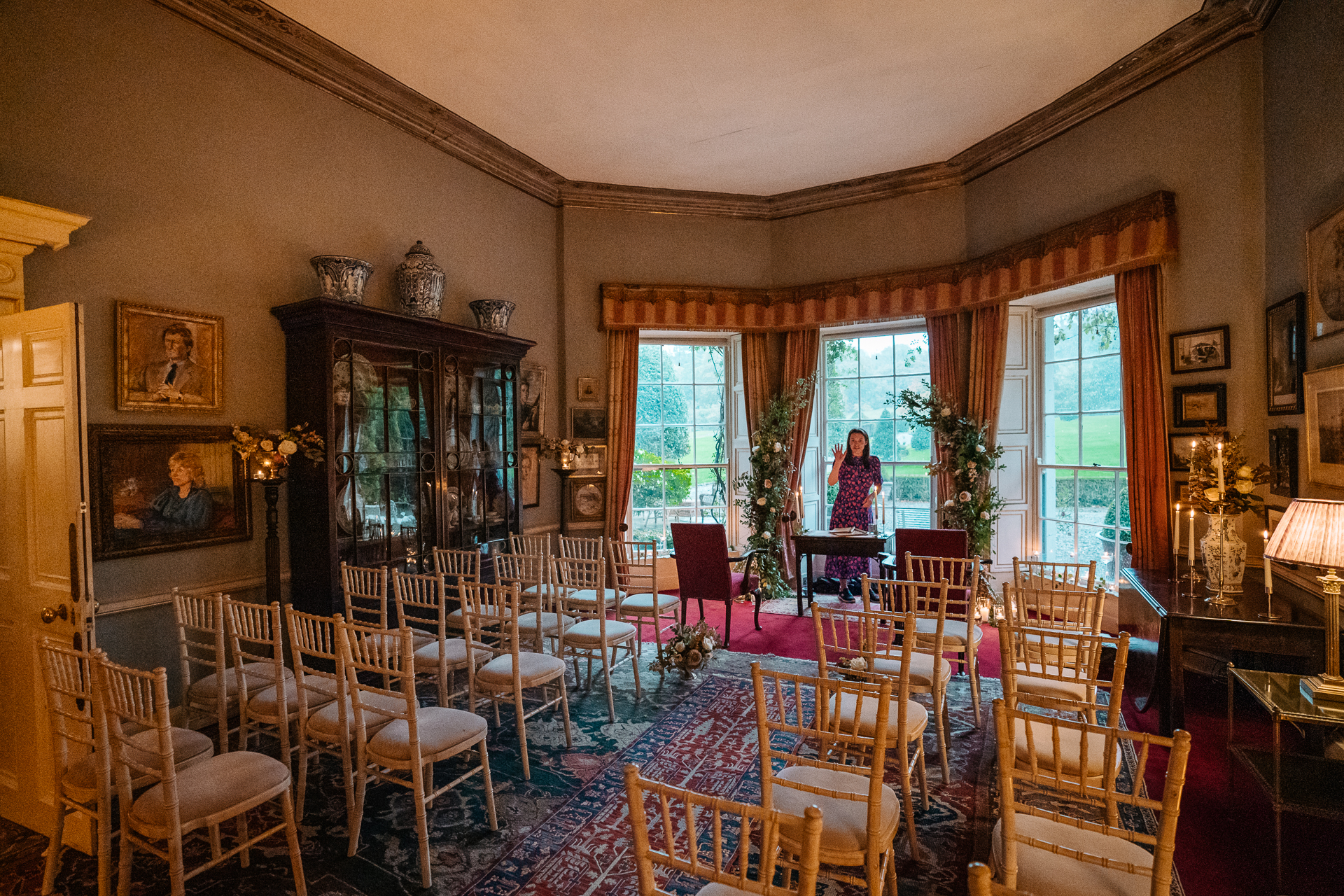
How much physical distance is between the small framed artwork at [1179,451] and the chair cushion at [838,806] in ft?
12.7

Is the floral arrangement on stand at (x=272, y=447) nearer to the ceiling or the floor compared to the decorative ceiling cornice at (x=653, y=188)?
nearer to the floor

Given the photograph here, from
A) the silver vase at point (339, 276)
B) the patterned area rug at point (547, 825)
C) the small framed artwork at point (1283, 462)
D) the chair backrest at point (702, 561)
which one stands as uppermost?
the silver vase at point (339, 276)

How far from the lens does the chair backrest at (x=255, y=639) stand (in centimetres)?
280

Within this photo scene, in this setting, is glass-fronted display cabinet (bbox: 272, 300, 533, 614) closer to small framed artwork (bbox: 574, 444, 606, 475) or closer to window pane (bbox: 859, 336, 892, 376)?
small framed artwork (bbox: 574, 444, 606, 475)

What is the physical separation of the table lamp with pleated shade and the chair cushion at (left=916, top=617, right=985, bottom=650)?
1.35m

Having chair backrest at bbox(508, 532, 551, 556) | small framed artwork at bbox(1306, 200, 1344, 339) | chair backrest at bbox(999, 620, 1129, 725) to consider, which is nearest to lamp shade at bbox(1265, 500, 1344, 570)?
chair backrest at bbox(999, 620, 1129, 725)

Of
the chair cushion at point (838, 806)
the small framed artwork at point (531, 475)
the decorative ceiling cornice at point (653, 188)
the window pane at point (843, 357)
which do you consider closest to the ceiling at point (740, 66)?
the decorative ceiling cornice at point (653, 188)

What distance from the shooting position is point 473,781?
3273 millimetres

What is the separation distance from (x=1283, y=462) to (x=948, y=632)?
205 centimetres

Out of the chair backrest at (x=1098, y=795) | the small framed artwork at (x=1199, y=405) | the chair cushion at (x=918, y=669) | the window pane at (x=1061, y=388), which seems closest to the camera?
the chair backrest at (x=1098, y=795)

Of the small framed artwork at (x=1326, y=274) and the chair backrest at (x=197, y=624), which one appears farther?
the small framed artwork at (x=1326, y=274)

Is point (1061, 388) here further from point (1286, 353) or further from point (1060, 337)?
point (1286, 353)

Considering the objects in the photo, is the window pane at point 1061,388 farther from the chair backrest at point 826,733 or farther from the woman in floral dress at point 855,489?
the chair backrest at point 826,733

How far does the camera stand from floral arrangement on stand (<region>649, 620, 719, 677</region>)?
451 cm
